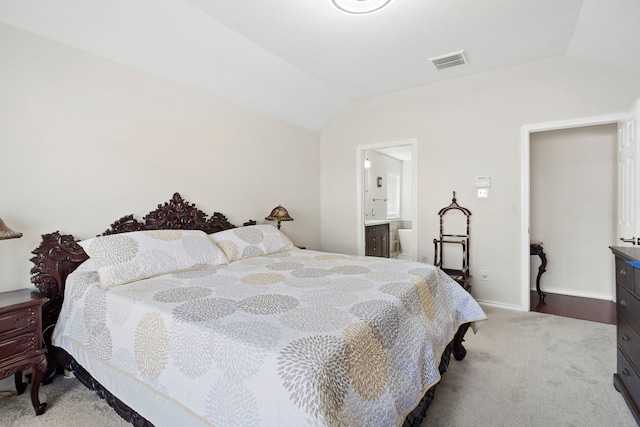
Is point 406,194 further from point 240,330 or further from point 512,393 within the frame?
point 240,330

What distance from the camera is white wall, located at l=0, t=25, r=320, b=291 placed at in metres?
1.97

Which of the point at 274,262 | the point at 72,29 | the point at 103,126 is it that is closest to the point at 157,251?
the point at 274,262

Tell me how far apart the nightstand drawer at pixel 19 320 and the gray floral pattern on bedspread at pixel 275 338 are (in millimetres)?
179

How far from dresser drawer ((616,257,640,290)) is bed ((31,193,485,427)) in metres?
0.79

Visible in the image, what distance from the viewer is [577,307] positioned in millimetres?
3436

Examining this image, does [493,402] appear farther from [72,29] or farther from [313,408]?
[72,29]

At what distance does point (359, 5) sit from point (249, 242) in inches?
81.3

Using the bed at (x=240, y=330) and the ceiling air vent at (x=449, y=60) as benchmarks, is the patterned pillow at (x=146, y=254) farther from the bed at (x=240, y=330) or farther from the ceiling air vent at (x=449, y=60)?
the ceiling air vent at (x=449, y=60)

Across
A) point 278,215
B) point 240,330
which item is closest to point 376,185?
point 278,215

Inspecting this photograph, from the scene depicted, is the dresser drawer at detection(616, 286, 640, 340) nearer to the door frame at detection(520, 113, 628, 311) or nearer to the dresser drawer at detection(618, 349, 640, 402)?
the dresser drawer at detection(618, 349, 640, 402)

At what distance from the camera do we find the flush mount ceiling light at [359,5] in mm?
2094

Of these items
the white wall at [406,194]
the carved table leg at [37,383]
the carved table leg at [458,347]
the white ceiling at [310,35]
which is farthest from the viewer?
the white wall at [406,194]

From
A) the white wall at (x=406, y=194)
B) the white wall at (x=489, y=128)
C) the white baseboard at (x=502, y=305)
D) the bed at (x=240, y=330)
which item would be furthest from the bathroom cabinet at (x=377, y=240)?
the bed at (x=240, y=330)

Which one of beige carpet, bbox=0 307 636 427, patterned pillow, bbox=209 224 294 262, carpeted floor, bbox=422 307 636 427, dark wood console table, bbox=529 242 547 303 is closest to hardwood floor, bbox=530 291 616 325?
dark wood console table, bbox=529 242 547 303
